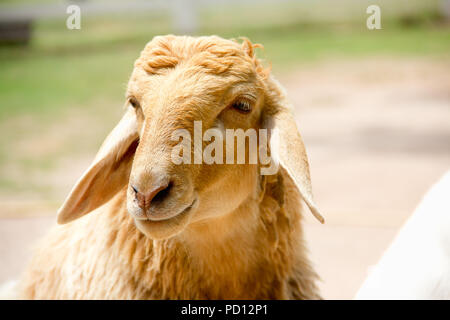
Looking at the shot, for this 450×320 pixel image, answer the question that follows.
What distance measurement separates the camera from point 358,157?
690 centimetres

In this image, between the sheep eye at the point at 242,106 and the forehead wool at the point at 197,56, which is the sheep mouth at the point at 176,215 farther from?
the forehead wool at the point at 197,56

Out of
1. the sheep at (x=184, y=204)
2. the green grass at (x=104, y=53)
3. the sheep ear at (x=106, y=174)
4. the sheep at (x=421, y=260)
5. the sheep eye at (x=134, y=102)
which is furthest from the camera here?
the green grass at (x=104, y=53)

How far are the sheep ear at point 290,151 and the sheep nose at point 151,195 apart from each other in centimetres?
→ 48

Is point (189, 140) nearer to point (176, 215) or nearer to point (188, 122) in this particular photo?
point (188, 122)

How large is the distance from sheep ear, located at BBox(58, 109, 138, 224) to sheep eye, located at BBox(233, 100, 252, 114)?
43 cm

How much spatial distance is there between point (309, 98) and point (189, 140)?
7.97 meters

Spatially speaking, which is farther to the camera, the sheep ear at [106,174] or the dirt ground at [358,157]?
the dirt ground at [358,157]

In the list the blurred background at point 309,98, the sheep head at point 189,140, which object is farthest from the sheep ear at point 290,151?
the blurred background at point 309,98

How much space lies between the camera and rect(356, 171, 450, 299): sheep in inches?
71.3

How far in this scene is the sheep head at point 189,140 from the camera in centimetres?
201

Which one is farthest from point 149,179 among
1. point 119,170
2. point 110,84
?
point 110,84

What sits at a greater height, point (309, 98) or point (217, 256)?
point (217, 256)

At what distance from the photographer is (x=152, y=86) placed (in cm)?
218

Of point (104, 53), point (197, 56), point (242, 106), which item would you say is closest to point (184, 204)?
point (242, 106)
